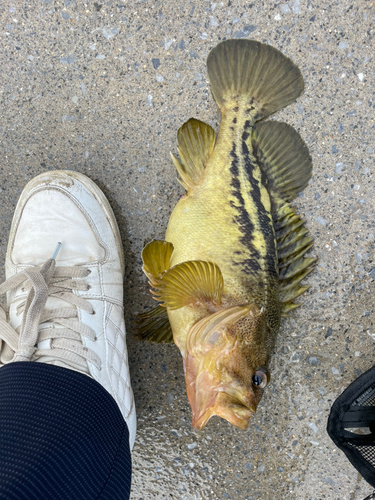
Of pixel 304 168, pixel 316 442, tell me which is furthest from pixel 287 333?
pixel 304 168

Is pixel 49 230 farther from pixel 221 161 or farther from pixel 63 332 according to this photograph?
pixel 221 161

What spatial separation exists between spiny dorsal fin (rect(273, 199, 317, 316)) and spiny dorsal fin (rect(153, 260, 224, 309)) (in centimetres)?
44

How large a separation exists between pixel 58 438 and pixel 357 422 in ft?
5.22

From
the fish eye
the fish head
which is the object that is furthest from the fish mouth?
the fish eye

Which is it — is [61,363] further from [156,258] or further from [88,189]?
[88,189]

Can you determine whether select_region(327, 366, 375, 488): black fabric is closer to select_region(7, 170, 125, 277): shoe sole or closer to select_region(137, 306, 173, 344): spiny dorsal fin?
select_region(137, 306, 173, 344): spiny dorsal fin

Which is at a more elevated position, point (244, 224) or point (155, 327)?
point (244, 224)

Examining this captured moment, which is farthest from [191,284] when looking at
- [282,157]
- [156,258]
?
[282,157]

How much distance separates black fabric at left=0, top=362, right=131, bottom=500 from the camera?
126cm

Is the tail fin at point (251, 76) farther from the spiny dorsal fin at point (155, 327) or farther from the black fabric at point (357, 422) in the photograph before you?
the black fabric at point (357, 422)

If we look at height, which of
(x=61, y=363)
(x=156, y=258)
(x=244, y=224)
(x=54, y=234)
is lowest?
(x=61, y=363)

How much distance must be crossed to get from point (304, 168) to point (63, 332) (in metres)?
1.63

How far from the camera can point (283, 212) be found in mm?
2004

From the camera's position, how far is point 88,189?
217 cm
